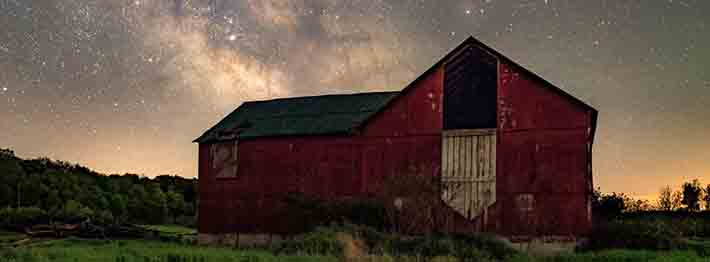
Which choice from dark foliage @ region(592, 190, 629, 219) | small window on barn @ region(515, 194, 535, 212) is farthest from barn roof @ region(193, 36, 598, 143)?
dark foliage @ region(592, 190, 629, 219)

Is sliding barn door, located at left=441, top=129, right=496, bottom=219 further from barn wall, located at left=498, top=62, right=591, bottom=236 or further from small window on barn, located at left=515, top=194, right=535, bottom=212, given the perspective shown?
small window on barn, located at left=515, top=194, right=535, bottom=212

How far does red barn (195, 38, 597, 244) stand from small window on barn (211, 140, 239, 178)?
0.15 ft

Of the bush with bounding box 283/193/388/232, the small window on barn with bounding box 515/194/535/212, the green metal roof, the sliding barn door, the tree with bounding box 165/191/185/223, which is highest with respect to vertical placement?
the green metal roof

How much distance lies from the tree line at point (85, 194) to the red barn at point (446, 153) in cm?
2835

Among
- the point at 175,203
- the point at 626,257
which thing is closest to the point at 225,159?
the point at 626,257

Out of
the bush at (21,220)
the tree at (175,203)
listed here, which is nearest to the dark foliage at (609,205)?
the bush at (21,220)

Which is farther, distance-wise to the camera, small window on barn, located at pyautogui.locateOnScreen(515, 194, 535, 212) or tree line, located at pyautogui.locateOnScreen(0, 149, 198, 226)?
tree line, located at pyautogui.locateOnScreen(0, 149, 198, 226)

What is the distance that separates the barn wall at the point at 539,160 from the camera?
2552cm

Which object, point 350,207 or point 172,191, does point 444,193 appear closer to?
point 350,207

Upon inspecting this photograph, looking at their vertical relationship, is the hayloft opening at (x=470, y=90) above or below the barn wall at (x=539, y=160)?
above

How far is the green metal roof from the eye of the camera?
31.4 metres

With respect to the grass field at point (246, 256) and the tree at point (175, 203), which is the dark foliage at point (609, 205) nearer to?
the grass field at point (246, 256)

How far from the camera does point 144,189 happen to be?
84.4 m

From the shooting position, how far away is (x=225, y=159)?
3278cm
